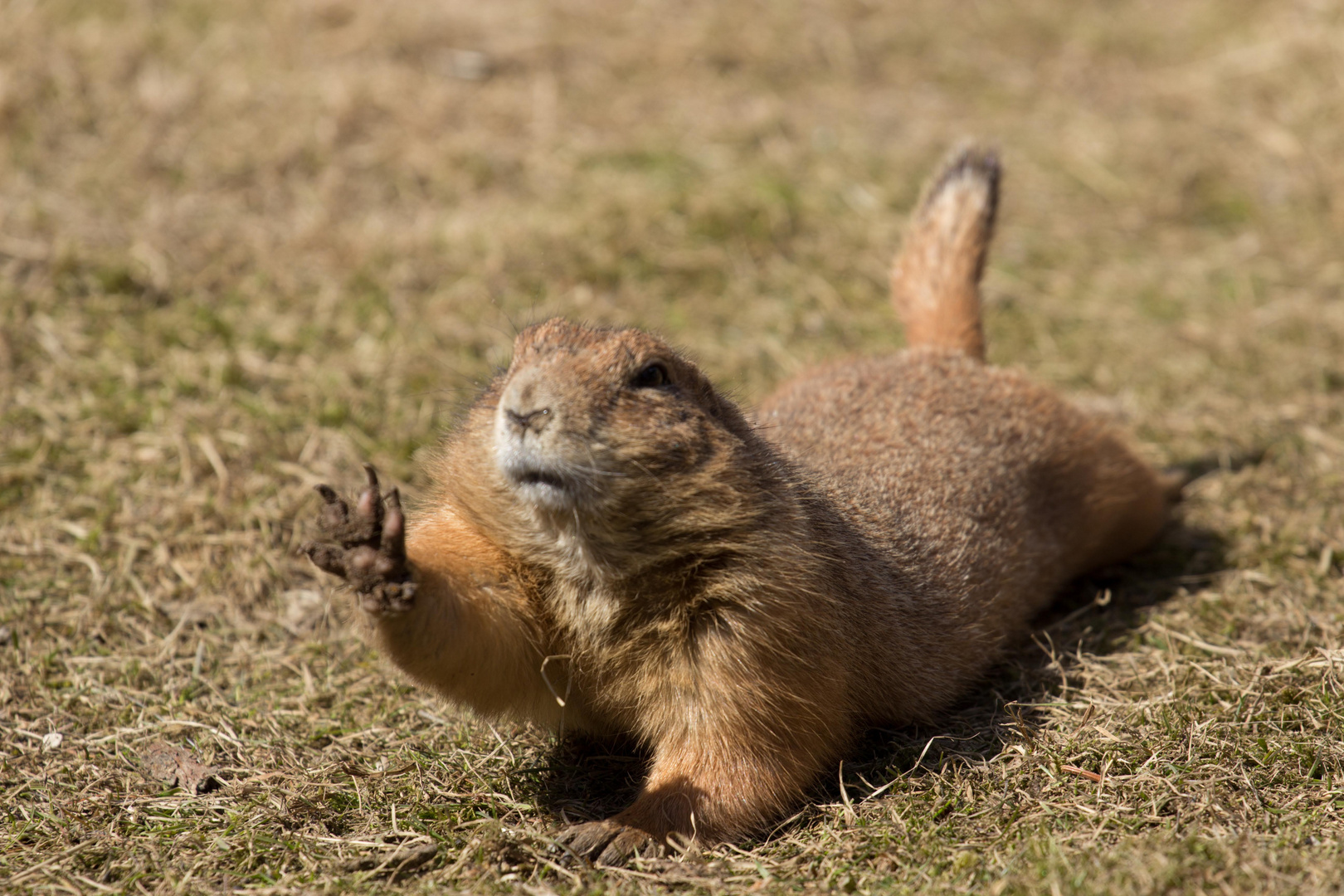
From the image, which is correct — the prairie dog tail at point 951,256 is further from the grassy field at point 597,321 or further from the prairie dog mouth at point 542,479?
the prairie dog mouth at point 542,479

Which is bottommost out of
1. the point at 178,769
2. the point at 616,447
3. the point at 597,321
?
the point at 178,769

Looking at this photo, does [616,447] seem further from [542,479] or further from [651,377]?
[651,377]

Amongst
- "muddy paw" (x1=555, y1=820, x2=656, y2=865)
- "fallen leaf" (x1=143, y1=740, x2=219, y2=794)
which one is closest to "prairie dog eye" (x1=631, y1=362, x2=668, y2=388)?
"muddy paw" (x1=555, y1=820, x2=656, y2=865)

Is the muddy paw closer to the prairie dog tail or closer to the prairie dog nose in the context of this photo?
the prairie dog nose

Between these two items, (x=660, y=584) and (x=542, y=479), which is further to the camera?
(x=660, y=584)

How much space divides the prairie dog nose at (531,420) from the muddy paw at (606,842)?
1.30 metres

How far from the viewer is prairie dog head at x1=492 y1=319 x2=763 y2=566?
3.42 metres

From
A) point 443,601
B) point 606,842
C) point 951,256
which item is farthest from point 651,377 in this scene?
point 951,256

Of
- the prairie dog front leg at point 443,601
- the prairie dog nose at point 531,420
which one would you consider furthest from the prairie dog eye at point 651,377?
the prairie dog front leg at point 443,601

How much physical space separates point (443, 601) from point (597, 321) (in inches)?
150

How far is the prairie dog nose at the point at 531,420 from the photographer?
11.1 ft

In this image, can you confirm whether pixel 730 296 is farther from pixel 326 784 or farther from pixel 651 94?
pixel 326 784

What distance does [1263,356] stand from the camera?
23.9 ft

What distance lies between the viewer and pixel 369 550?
11.2ft
